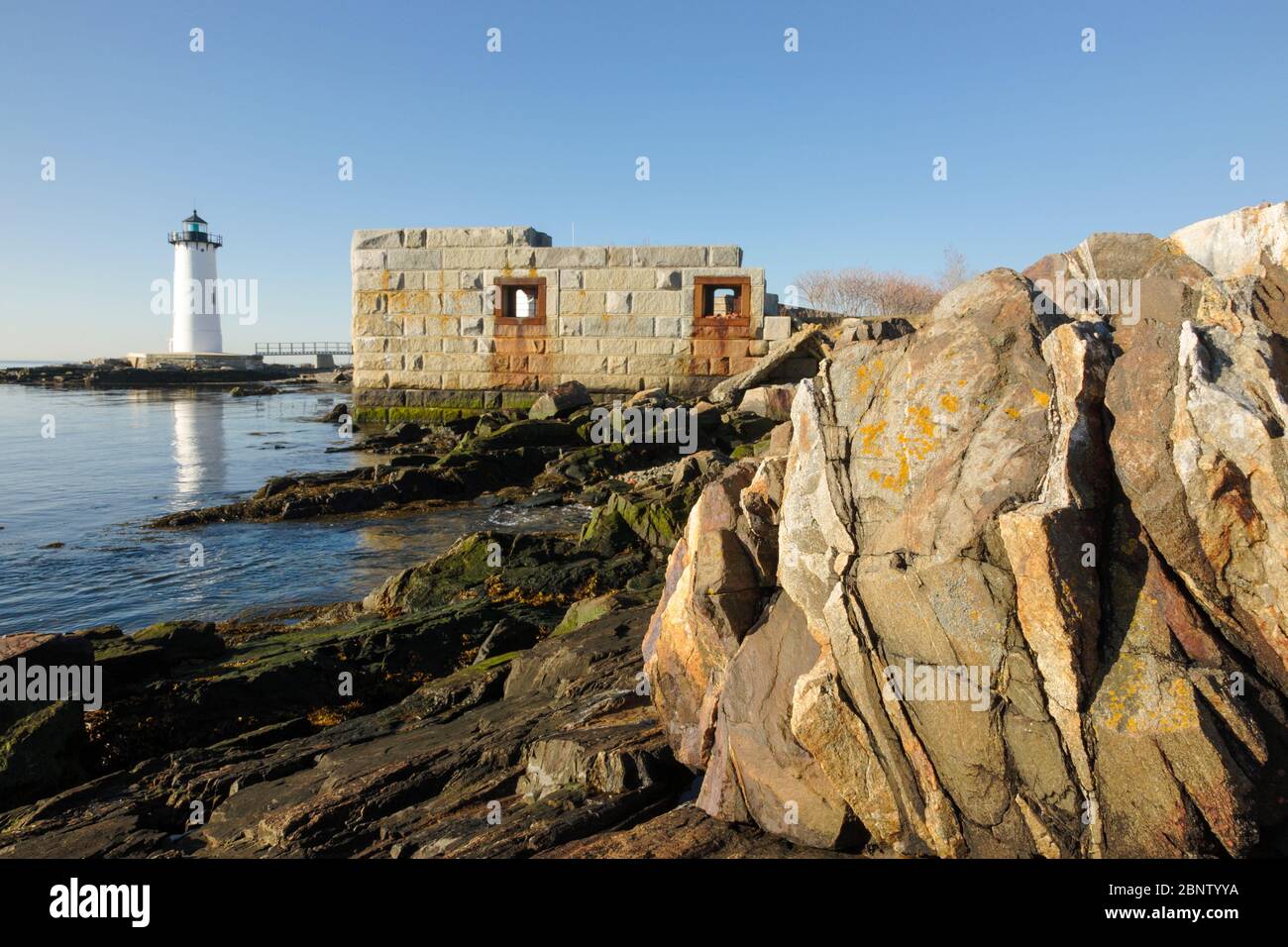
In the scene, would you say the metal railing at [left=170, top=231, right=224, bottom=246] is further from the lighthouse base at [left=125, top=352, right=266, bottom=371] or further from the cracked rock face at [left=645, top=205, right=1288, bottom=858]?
the cracked rock face at [left=645, top=205, right=1288, bottom=858]

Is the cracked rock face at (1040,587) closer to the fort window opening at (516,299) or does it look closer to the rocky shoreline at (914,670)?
the rocky shoreline at (914,670)

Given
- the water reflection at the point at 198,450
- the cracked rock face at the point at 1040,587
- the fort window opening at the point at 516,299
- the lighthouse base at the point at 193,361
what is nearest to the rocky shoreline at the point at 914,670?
the cracked rock face at the point at 1040,587

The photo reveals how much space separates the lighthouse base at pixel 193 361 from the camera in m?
65.6

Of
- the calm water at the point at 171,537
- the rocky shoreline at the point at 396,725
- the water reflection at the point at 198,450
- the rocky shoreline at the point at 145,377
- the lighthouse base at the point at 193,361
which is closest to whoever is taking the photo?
the rocky shoreline at the point at 396,725

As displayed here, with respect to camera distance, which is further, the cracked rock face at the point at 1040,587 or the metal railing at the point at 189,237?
the metal railing at the point at 189,237

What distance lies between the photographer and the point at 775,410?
1873 centimetres

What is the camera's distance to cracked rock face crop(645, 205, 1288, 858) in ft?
11.0

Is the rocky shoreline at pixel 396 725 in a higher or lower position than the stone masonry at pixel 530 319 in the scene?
lower

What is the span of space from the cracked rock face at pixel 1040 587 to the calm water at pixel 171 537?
7541 mm

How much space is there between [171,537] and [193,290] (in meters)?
61.5

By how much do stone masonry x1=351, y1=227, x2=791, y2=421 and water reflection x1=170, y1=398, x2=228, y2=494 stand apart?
14.3 ft

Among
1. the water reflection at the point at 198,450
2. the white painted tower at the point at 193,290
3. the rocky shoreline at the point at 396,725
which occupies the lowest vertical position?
the rocky shoreline at the point at 396,725

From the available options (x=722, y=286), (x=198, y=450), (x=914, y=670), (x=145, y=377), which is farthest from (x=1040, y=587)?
(x=145, y=377)

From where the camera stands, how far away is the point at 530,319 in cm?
2177
